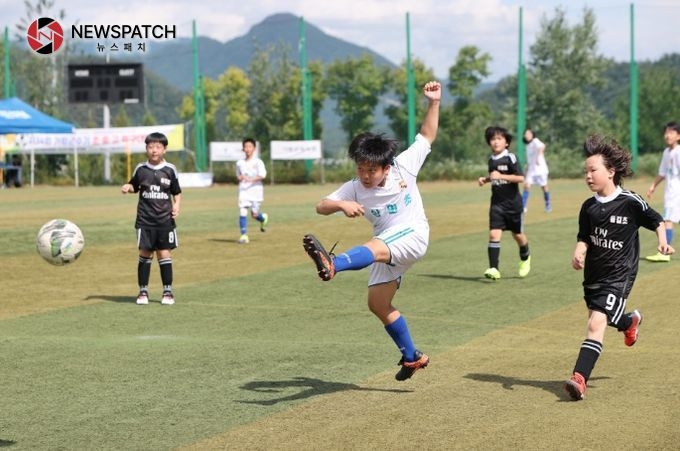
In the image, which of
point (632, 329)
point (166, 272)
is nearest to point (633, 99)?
point (166, 272)

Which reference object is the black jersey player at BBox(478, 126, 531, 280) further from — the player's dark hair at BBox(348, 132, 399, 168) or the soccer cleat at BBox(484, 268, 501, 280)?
the player's dark hair at BBox(348, 132, 399, 168)

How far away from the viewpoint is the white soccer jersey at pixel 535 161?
29.6 metres

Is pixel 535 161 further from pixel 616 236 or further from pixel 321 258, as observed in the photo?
pixel 321 258

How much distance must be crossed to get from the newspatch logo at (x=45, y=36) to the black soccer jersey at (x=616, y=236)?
48.7m

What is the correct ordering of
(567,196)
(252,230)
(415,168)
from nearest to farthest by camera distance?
1. (415,168)
2. (252,230)
3. (567,196)

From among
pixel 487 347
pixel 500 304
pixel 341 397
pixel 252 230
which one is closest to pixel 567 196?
pixel 252 230

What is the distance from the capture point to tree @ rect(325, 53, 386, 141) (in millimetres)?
86062

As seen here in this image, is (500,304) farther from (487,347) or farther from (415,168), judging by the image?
(415,168)

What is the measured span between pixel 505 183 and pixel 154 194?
460cm

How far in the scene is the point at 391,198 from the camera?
7.46 meters

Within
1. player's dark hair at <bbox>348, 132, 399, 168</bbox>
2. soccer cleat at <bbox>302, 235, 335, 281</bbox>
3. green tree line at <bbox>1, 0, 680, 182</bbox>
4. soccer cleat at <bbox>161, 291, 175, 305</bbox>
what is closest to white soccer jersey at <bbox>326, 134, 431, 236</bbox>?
player's dark hair at <bbox>348, 132, 399, 168</bbox>

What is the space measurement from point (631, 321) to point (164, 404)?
330 centimetres

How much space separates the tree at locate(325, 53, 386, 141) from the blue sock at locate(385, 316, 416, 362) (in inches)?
2949

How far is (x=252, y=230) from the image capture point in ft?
77.7
